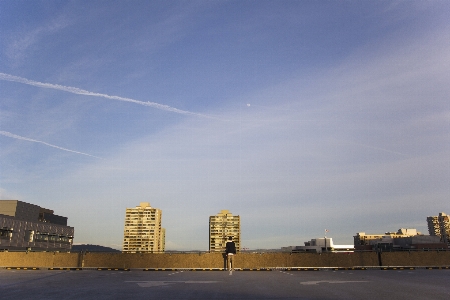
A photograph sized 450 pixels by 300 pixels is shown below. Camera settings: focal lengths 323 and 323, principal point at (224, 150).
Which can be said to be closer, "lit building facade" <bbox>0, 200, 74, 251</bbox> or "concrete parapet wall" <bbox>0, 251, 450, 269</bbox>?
"concrete parapet wall" <bbox>0, 251, 450, 269</bbox>

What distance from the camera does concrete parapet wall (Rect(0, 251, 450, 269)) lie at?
73.6ft

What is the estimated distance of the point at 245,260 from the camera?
887 inches

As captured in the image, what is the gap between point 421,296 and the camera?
27.8 feet

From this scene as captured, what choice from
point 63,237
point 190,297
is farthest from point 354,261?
point 63,237

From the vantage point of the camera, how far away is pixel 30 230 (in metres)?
113

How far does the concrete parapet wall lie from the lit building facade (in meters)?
77.3

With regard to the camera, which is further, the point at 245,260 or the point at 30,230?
the point at 30,230

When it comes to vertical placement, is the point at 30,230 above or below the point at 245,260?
above

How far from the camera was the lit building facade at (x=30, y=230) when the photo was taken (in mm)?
103375

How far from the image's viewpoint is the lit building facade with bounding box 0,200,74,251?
103 meters

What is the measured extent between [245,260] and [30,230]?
116272mm

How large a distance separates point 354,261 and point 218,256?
9.56 meters

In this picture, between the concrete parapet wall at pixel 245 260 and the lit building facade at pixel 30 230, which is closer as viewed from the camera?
the concrete parapet wall at pixel 245 260

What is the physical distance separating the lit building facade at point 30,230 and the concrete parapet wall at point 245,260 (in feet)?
253
